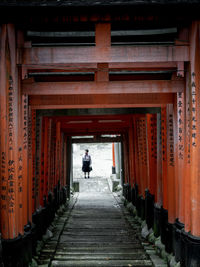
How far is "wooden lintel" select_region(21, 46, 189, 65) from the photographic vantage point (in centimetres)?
412

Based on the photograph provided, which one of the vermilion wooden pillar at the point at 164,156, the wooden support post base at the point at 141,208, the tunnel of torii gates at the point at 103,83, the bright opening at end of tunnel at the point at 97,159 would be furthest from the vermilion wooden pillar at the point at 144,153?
the bright opening at end of tunnel at the point at 97,159

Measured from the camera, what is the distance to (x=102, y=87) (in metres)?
4.63

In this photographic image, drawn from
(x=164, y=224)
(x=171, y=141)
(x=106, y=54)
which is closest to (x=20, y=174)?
(x=106, y=54)

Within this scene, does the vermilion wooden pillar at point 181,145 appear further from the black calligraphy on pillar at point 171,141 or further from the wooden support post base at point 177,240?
the black calligraphy on pillar at point 171,141

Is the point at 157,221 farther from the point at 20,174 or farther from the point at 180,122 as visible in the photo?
the point at 20,174

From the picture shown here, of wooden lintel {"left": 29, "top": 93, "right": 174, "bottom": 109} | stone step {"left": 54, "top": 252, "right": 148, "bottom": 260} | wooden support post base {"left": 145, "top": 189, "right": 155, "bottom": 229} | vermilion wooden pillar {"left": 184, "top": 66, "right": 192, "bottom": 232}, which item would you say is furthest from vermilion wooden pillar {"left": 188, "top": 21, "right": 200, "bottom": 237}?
wooden support post base {"left": 145, "top": 189, "right": 155, "bottom": 229}

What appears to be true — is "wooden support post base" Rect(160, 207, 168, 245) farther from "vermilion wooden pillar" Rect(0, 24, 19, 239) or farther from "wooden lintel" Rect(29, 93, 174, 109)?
"vermilion wooden pillar" Rect(0, 24, 19, 239)

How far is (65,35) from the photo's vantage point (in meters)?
4.55

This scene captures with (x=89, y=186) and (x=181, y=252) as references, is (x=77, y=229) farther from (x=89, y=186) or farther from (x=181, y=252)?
(x=89, y=186)

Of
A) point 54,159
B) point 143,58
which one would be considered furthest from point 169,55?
point 54,159

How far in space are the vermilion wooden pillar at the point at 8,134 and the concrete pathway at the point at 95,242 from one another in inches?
66.0

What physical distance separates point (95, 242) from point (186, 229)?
310cm

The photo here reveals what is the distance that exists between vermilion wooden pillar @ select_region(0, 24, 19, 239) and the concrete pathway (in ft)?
5.50

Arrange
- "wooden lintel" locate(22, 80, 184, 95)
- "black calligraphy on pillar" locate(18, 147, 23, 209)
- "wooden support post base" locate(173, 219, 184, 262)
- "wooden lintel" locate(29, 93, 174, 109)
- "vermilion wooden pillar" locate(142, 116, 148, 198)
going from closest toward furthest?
"black calligraphy on pillar" locate(18, 147, 23, 209) < "wooden lintel" locate(22, 80, 184, 95) < "wooden support post base" locate(173, 219, 184, 262) < "wooden lintel" locate(29, 93, 174, 109) < "vermilion wooden pillar" locate(142, 116, 148, 198)
